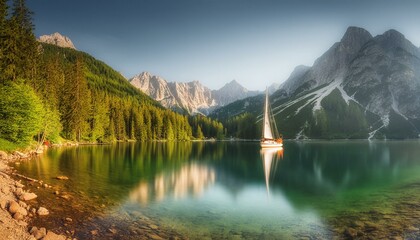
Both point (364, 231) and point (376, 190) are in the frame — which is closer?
point (364, 231)

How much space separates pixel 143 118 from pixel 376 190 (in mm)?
162987

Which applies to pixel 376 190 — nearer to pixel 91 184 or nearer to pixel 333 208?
pixel 333 208

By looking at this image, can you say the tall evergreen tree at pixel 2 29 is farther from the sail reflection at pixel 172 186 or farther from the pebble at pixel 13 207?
the pebble at pixel 13 207

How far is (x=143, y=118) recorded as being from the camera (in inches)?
7367

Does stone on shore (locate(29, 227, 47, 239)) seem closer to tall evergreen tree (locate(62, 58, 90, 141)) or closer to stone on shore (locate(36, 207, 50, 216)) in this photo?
stone on shore (locate(36, 207, 50, 216))

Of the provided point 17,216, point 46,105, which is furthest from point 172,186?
point 46,105

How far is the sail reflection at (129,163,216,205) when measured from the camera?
3011cm

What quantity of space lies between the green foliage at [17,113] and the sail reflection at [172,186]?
93.1 ft

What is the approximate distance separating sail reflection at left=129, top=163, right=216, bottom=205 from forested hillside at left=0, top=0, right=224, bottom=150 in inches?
1184

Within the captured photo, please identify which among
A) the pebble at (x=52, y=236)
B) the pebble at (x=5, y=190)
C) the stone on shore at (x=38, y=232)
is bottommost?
the pebble at (x=52, y=236)

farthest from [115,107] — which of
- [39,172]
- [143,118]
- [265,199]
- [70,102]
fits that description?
[265,199]

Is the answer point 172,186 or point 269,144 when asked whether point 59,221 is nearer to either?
point 172,186

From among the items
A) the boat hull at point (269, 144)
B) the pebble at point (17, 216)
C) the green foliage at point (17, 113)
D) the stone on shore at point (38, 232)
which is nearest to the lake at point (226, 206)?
the pebble at point (17, 216)

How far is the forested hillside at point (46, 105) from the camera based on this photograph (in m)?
55.2
